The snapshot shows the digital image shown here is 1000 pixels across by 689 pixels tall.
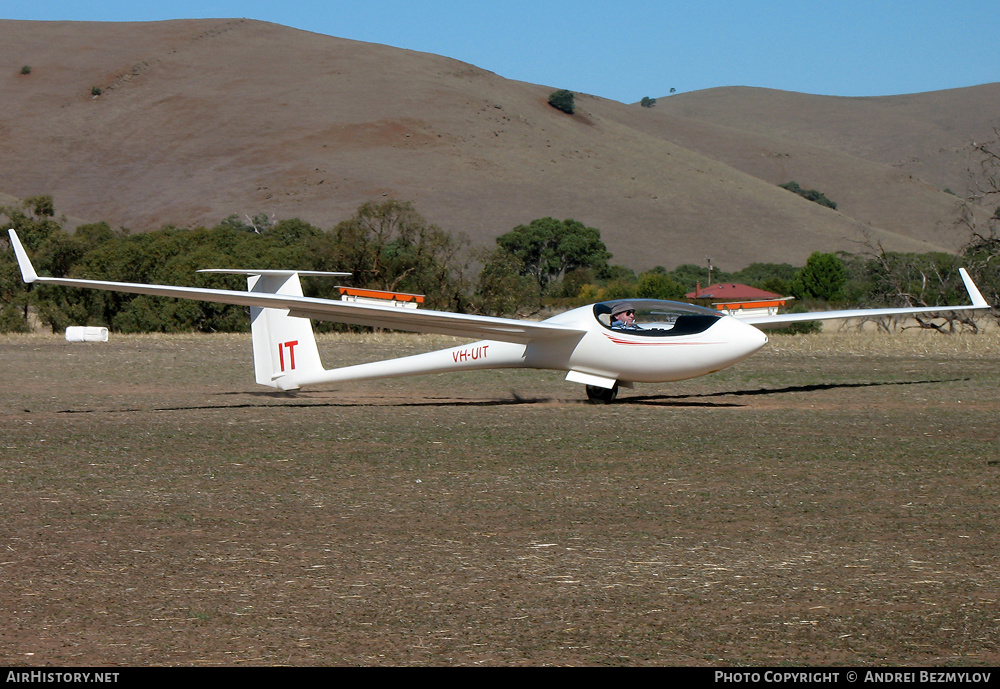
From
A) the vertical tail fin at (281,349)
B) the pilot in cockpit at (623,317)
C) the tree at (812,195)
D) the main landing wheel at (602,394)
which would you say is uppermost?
the tree at (812,195)

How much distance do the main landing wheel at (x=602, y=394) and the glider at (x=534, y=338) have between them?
0.02m

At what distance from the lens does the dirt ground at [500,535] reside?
15.8 ft

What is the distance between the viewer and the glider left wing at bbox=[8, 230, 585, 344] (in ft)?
42.5

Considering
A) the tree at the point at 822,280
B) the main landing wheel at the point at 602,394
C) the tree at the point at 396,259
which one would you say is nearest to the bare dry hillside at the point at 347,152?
the tree at the point at 822,280

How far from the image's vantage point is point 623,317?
1467 centimetres

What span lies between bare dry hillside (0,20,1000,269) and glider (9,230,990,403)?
267 ft

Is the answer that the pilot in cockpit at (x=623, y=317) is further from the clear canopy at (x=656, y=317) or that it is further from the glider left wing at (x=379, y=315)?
the glider left wing at (x=379, y=315)

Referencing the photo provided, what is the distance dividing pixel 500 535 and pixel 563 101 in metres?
143

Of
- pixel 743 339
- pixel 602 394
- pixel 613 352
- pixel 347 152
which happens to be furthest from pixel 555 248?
pixel 743 339

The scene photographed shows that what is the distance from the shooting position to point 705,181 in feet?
414

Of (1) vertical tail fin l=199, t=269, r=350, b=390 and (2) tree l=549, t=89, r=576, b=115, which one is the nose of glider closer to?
(1) vertical tail fin l=199, t=269, r=350, b=390

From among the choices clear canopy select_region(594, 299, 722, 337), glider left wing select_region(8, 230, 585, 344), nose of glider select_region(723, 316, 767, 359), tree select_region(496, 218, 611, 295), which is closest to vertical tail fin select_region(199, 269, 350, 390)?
glider left wing select_region(8, 230, 585, 344)

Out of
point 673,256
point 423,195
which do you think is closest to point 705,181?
point 673,256

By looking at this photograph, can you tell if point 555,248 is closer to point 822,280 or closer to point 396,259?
point 822,280
